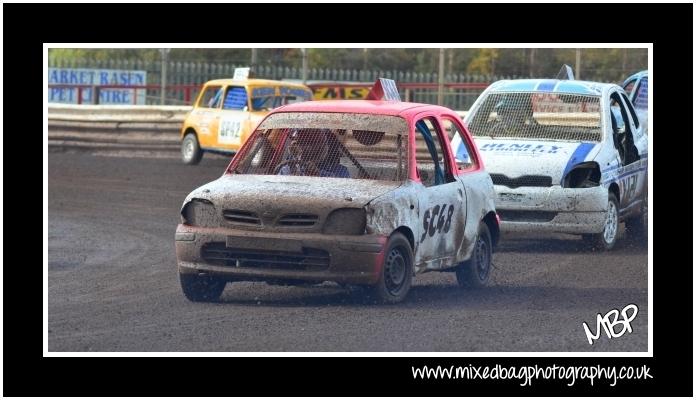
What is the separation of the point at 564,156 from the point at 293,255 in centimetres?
435

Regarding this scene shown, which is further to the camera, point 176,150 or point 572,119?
point 176,150

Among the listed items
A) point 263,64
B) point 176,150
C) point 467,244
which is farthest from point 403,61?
point 467,244

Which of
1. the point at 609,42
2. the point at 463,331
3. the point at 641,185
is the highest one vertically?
the point at 609,42

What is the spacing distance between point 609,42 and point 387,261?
191 cm

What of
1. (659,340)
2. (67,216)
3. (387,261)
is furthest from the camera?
(67,216)

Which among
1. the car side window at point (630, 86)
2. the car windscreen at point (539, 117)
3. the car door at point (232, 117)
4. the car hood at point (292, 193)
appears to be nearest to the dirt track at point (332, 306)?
the car hood at point (292, 193)

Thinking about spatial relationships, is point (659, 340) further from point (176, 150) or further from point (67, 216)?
point (176, 150)

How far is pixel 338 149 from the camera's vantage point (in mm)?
9047

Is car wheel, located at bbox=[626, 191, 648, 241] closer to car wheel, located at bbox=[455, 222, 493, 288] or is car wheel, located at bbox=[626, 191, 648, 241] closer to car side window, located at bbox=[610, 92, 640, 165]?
car side window, located at bbox=[610, 92, 640, 165]

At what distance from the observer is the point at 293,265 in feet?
27.6

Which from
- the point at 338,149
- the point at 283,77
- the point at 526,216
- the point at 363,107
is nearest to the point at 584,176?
the point at 526,216

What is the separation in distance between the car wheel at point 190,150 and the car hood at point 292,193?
1436 cm

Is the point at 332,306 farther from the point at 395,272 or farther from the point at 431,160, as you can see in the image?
the point at 431,160

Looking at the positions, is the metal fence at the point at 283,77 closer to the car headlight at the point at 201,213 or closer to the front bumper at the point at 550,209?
the front bumper at the point at 550,209
